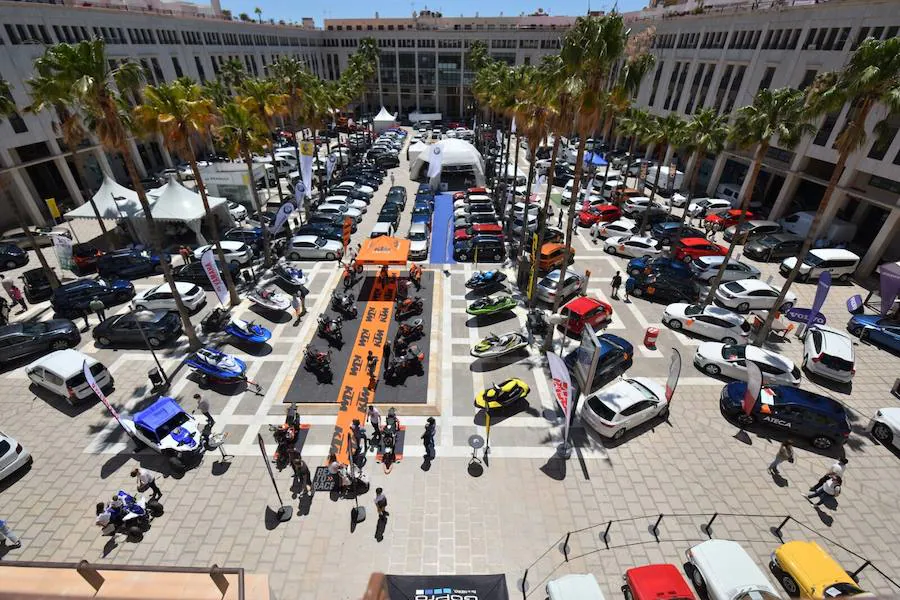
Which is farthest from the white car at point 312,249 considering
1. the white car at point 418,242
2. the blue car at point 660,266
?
the blue car at point 660,266

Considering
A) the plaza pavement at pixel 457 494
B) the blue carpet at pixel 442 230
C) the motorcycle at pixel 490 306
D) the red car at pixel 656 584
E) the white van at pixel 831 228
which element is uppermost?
the white van at pixel 831 228

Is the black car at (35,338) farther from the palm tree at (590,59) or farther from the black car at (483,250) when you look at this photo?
the palm tree at (590,59)

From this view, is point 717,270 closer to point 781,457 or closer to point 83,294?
point 781,457

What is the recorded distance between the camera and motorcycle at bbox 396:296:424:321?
23.0m

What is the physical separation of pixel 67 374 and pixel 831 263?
42234 millimetres

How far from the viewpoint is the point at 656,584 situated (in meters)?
10.6

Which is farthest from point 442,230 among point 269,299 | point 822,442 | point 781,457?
point 822,442

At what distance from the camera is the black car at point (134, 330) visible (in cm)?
2045

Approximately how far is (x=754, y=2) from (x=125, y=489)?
5845cm

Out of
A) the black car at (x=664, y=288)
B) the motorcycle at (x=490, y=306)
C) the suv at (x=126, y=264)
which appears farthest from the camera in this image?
the suv at (x=126, y=264)

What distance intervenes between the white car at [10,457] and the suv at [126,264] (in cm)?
1506

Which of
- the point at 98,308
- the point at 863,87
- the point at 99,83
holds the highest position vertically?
the point at 863,87

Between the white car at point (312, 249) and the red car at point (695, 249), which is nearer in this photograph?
the red car at point (695, 249)

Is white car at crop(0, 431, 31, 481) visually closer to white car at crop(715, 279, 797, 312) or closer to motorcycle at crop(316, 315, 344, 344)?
motorcycle at crop(316, 315, 344, 344)
